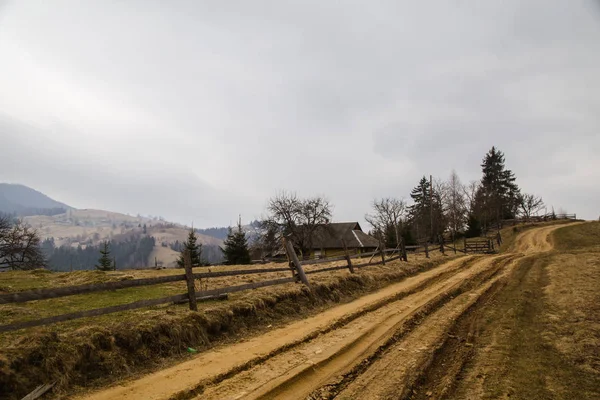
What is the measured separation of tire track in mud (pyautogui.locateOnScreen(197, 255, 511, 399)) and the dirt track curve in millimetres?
14

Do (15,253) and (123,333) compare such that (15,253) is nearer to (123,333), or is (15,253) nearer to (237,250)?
(237,250)

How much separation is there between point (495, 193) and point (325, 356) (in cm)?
6562

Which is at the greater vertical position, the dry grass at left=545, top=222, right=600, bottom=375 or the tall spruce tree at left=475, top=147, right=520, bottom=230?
the tall spruce tree at left=475, top=147, right=520, bottom=230

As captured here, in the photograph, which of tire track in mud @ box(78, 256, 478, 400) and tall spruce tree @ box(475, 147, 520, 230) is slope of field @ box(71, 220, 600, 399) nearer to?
tire track in mud @ box(78, 256, 478, 400)

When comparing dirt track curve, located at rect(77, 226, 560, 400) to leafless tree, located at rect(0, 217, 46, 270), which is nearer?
dirt track curve, located at rect(77, 226, 560, 400)

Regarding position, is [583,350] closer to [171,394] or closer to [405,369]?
[405,369]

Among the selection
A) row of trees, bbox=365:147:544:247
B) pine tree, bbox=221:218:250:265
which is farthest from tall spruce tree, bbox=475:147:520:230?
pine tree, bbox=221:218:250:265

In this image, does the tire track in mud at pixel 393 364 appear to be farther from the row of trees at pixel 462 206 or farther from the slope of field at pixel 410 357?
the row of trees at pixel 462 206

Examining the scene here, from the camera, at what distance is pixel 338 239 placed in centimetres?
4934

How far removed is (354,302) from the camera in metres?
10.4

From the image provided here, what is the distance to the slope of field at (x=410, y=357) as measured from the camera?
452 cm

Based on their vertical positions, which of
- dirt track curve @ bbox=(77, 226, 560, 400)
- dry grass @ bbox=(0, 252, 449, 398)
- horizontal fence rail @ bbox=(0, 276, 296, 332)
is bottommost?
dirt track curve @ bbox=(77, 226, 560, 400)

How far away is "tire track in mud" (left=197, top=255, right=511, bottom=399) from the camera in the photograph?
4539 millimetres

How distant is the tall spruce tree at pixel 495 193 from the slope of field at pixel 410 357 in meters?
53.7
